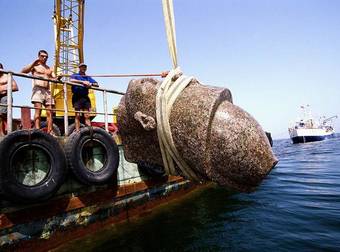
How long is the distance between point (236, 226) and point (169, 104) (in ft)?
14.8

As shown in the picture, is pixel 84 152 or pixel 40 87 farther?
pixel 40 87

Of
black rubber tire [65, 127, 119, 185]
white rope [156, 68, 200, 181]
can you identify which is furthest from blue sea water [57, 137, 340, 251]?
white rope [156, 68, 200, 181]

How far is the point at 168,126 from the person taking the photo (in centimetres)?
183

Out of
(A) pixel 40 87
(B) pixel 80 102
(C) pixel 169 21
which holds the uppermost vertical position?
(A) pixel 40 87

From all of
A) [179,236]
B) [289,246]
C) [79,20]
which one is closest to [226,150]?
[289,246]

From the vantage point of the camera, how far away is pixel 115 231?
5430mm

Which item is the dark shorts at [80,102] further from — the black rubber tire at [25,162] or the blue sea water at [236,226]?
the blue sea water at [236,226]

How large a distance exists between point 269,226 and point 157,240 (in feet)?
7.90

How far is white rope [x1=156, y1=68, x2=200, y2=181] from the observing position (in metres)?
1.84

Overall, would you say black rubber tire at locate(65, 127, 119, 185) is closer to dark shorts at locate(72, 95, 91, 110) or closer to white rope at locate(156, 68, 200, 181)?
dark shorts at locate(72, 95, 91, 110)

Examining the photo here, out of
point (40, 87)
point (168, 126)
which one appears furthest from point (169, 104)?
point (40, 87)

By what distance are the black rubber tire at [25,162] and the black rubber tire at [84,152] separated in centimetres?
21

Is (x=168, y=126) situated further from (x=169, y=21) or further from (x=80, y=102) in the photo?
(x=80, y=102)

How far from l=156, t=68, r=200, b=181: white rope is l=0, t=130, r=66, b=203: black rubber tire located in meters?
3.20
